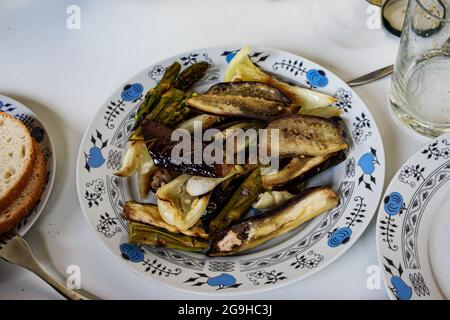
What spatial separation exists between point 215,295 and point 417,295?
14.7 inches

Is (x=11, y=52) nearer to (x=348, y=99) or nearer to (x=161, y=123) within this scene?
(x=161, y=123)

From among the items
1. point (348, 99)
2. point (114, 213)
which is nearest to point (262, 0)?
point (348, 99)

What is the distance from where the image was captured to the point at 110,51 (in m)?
1.62

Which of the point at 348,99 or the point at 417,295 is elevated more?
the point at 348,99

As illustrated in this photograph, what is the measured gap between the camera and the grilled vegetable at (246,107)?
127 cm

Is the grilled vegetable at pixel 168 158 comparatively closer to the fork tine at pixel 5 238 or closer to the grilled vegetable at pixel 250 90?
the grilled vegetable at pixel 250 90

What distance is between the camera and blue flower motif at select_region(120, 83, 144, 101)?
139 centimetres

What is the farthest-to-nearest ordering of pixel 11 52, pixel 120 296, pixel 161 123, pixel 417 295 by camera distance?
pixel 11 52 < pixel 161 123 < pixel 120 296 < pixel 417 295

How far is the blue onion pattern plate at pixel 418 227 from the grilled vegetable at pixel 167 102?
1.76 feet

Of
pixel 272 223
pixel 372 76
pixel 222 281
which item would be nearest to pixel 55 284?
pixel 222 281

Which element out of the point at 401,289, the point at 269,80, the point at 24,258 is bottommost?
the point at 401,289

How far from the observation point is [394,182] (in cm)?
114

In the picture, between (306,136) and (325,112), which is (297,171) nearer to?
(306,136)

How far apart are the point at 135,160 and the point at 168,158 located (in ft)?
0.40
